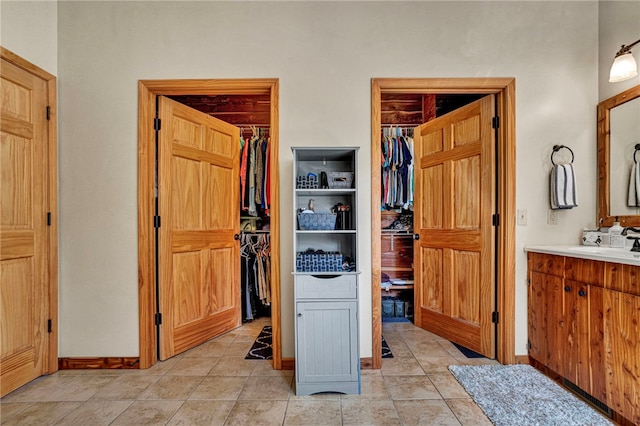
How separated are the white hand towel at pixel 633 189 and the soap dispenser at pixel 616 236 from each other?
0.16 metres

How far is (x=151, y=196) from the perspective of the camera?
2.47 metres

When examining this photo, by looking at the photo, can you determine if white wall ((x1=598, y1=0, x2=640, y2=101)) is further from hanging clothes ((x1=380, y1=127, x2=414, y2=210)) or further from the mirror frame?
hanging clothes ((x1=380, y1=127, x2=414, y2=210))

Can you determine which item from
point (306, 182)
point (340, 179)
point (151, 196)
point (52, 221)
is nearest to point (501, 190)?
point (340, 179)

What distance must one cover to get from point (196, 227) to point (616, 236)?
131 inches

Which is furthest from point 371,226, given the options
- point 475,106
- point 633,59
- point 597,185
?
point 633,59

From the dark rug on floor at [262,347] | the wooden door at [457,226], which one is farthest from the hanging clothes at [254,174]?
the wooden door at [457,226]

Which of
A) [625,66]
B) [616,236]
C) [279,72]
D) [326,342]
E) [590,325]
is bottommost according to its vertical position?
[326,342]

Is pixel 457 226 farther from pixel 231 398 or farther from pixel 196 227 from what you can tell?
pixel 196 227

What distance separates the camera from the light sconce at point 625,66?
2014mm

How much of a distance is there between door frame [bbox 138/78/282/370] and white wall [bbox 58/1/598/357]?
60 millimetres

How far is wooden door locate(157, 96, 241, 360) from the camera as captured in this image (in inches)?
101

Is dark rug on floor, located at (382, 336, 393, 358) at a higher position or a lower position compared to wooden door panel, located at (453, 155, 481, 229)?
lower

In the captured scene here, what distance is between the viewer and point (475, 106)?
264cm

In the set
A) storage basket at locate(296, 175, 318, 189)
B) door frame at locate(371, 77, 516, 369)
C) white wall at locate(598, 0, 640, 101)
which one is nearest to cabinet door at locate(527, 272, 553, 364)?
door frame at locate(371, 77, 516, 369)
